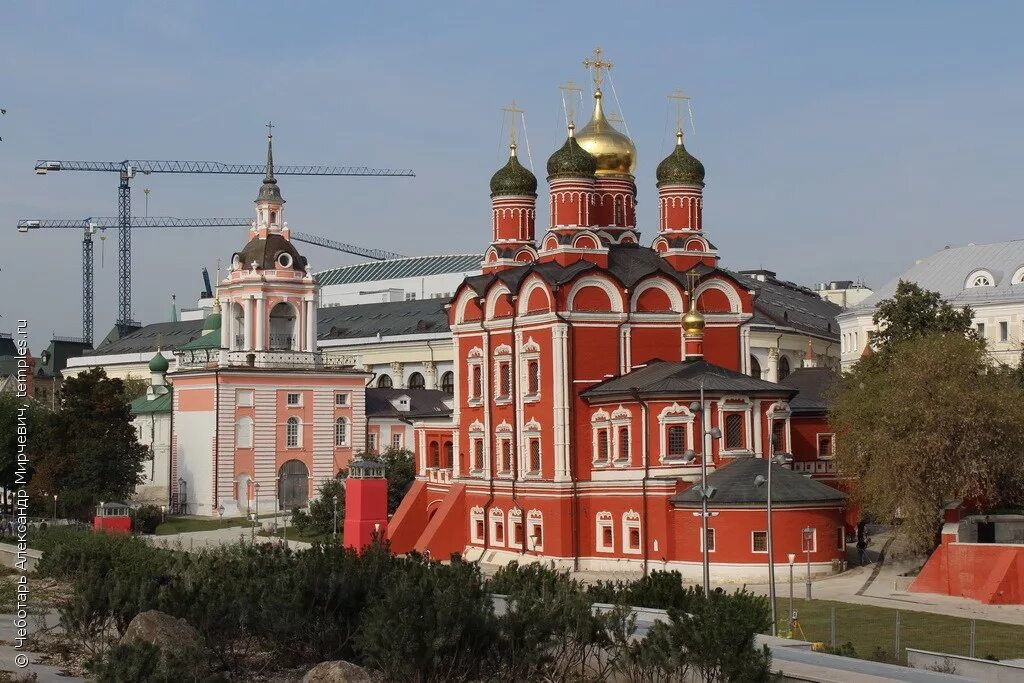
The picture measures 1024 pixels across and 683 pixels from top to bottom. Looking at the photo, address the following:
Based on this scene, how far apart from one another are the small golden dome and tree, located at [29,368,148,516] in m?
28.2

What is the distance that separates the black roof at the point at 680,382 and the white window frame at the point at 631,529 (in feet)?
13.1

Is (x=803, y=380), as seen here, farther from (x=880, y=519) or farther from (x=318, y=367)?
(x=318, y=367)

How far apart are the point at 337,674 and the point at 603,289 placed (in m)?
32.7

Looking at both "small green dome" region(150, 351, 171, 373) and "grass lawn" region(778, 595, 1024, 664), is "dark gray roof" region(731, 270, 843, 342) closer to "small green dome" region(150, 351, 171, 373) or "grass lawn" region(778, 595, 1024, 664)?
"small green dome" region(150, 351, 171, 373)

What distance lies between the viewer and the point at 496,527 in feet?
189

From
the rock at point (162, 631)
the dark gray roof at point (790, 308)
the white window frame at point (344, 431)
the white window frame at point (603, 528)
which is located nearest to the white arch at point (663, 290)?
the white window frame at point (603, 528)

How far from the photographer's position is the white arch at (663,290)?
56.4 meters

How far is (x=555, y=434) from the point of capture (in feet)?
178

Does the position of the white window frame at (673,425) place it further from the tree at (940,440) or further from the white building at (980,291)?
the white building at (980,291)

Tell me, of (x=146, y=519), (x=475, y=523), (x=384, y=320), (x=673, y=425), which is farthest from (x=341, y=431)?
(x=673, y=425)

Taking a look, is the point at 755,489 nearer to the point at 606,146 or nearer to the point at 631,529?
the point at 631,529

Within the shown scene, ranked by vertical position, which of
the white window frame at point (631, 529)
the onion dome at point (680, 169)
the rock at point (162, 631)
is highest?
the onion dome at point (680, 169)

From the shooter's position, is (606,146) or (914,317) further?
(606,146)

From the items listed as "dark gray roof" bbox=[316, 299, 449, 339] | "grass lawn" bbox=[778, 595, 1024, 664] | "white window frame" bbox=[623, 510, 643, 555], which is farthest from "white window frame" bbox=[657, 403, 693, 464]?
"dark gray roof" bbox=[316, 299, 449, 339]
